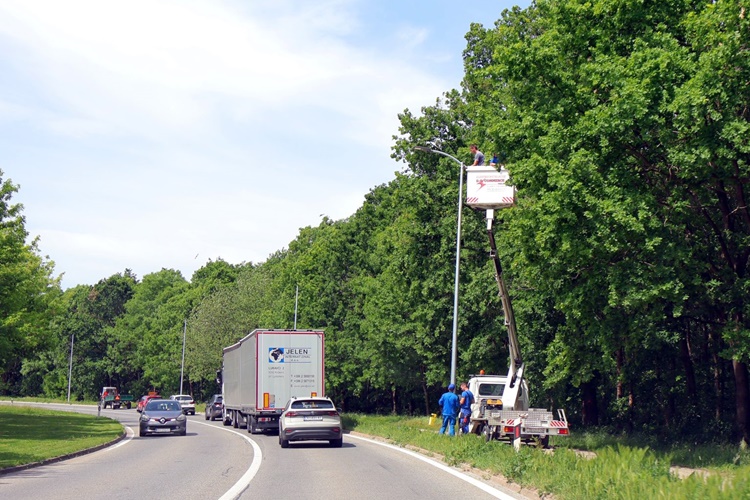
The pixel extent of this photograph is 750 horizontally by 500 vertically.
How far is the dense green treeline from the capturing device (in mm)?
19641

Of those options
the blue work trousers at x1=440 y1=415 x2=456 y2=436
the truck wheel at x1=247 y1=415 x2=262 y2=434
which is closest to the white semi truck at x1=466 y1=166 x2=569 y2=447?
the blue work trousers at x1=440 y1=415 x2=456 y2=436

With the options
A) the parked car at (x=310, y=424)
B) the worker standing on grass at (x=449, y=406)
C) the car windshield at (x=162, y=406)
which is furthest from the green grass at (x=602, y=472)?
the car windshield at (x=162, y=406)

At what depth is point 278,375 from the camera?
33.3 m

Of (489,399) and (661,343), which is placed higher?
(661,343)

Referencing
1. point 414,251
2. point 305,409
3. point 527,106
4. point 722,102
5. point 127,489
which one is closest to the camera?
point 127,489

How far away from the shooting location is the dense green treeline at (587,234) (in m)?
19.6

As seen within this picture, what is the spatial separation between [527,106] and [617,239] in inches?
210

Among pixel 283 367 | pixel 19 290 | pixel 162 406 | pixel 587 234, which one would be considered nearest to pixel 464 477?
pixel 587 234

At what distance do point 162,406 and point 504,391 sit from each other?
18.6m

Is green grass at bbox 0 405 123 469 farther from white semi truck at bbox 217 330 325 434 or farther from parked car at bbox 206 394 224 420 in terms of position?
parked car at bbox 206 394 224 420

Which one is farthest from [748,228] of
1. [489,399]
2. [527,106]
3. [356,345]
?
[356,345]

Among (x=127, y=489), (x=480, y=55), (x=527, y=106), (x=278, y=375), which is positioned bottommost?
(x=127, y=489)

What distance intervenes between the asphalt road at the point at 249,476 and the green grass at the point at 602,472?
0.61 meters

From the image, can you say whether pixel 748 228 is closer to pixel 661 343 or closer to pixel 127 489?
pixel 661 343
